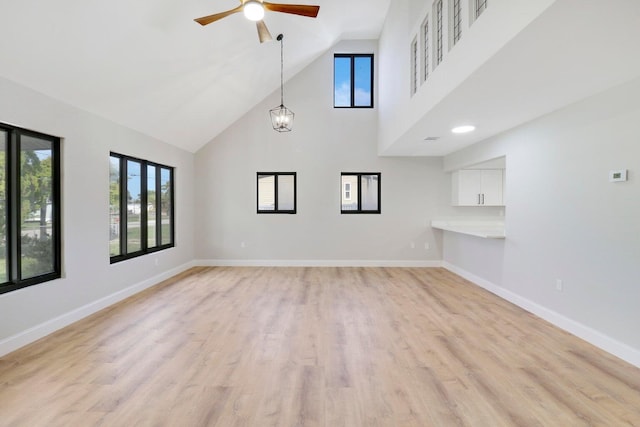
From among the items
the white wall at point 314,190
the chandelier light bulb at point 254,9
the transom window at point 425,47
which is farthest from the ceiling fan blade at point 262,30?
the white wall at point 314,190

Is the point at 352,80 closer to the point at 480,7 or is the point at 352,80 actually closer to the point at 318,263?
the point at 318,263

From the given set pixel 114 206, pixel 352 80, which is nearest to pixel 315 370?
pixel 114 206

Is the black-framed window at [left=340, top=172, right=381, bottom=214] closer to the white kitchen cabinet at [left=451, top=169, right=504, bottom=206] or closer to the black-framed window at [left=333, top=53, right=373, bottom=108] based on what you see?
the black-framed window at [left=333, top=53, right=373, bottom=108]

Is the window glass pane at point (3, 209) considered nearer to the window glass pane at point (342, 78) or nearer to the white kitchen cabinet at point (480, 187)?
the window glass pane at point (342, 78)

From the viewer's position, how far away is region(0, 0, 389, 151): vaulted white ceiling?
107 inches

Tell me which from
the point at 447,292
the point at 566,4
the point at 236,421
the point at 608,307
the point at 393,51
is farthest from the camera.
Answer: the point at 393,51

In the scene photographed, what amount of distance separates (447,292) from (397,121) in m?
2.86

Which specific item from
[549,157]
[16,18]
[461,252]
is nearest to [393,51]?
[549,157]

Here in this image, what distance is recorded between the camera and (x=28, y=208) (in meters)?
3.16

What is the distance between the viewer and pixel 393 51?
17.5 feet

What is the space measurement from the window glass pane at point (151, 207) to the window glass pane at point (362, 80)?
14.5 ft

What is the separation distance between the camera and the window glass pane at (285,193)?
6.90 metres

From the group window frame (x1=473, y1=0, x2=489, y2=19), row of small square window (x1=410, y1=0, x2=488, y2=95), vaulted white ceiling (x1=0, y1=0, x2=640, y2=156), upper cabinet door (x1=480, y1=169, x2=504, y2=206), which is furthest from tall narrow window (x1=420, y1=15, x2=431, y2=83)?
upper cabinet door (x1=480, y1=169, x2=504, y2=206)

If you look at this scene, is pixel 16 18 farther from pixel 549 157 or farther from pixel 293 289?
pixel 549 157
